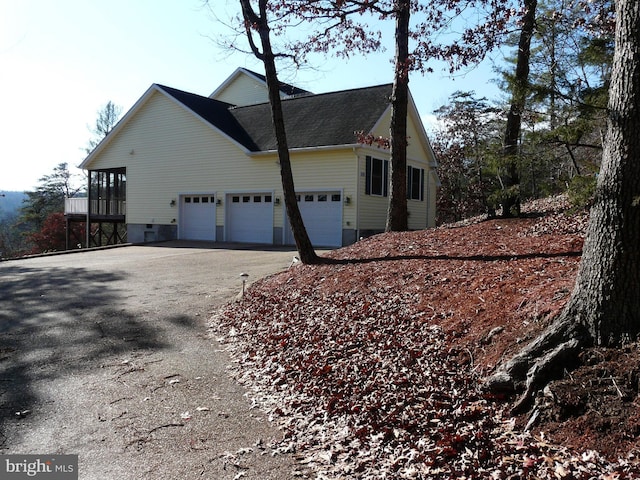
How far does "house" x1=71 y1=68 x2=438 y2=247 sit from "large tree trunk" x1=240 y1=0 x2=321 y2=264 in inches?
294

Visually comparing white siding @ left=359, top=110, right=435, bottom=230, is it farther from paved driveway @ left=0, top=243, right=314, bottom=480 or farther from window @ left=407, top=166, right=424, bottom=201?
paved driveway @ left=0, top=243, right=314, bottom=480

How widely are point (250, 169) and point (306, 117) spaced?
10.7 ft

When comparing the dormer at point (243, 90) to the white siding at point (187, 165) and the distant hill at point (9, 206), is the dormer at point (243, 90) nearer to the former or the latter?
the white siding at point (187, 165)

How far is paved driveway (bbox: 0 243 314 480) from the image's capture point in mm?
4035

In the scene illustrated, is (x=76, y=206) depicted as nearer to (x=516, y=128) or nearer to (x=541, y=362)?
(x=516, y=128)

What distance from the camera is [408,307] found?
623 cm

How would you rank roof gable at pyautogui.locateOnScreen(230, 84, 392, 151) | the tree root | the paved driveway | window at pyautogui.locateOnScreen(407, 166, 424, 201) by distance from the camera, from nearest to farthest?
the tree root
the paved driveway
roof gable at pyautogui.locateOnScreen(230, 84, 392, 151)
window at pyautogui.locateOnScreen(407, 166, 424, 201)

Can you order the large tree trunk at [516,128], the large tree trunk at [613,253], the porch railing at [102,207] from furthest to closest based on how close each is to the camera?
the porch railing at [102,207]
the large tree trunk at [516,128]
the large tree trunk at [613,253]

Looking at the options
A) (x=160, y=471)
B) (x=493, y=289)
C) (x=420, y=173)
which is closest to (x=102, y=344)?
(x=160, y=471)

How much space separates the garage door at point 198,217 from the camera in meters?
22.4

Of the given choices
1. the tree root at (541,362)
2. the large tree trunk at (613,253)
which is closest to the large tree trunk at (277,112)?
the tree root at (541,362)

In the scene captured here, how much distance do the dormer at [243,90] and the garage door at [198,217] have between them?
26.4 ft

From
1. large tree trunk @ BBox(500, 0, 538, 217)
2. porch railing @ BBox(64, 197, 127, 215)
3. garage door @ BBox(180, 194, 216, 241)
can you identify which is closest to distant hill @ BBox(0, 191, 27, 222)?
porch railing @ BBox(64, 197, 127, 215)

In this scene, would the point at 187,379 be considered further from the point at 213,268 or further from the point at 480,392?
the point at 213,268
